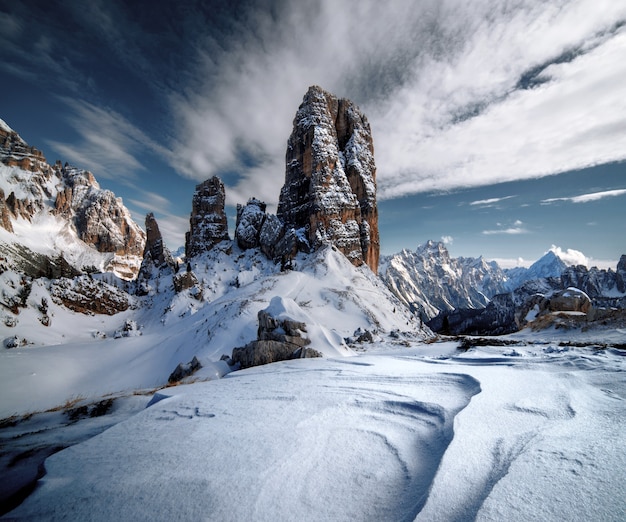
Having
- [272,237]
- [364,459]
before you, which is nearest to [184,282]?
[272,237]

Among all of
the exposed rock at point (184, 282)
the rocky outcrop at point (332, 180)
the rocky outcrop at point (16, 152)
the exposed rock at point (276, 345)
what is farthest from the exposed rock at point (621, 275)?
the rocky outcrop at point (16, 152)

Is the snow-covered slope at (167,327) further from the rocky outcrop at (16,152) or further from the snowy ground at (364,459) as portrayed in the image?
the rocky outcrop at (16,152)

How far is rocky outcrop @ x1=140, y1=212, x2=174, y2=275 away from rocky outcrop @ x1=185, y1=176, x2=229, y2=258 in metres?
4.01

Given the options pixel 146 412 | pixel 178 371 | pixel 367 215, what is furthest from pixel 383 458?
pixel 367 215

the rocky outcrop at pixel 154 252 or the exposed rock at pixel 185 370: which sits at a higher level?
the rocky outcrop at pixel 154 252

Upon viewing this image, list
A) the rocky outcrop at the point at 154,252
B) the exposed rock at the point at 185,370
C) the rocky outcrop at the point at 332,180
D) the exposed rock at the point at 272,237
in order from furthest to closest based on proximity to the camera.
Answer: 1. the rocky outcrop at the point at 154,252
2. the exposed rock at the point at 272,237
3. the rocky outcrop at the point at 332,180
4. the exposed rock at the point at 185,370

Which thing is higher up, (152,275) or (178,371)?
(152,275)

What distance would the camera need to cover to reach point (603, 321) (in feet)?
36.4

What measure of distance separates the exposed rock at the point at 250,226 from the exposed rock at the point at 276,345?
3568 centimetres

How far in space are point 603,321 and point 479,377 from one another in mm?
12091

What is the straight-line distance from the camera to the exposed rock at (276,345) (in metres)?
8.36

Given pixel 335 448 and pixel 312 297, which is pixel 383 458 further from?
pixel 312 297

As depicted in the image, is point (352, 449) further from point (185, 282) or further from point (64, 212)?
point (64, 212)

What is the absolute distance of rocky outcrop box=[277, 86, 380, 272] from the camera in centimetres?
3947
